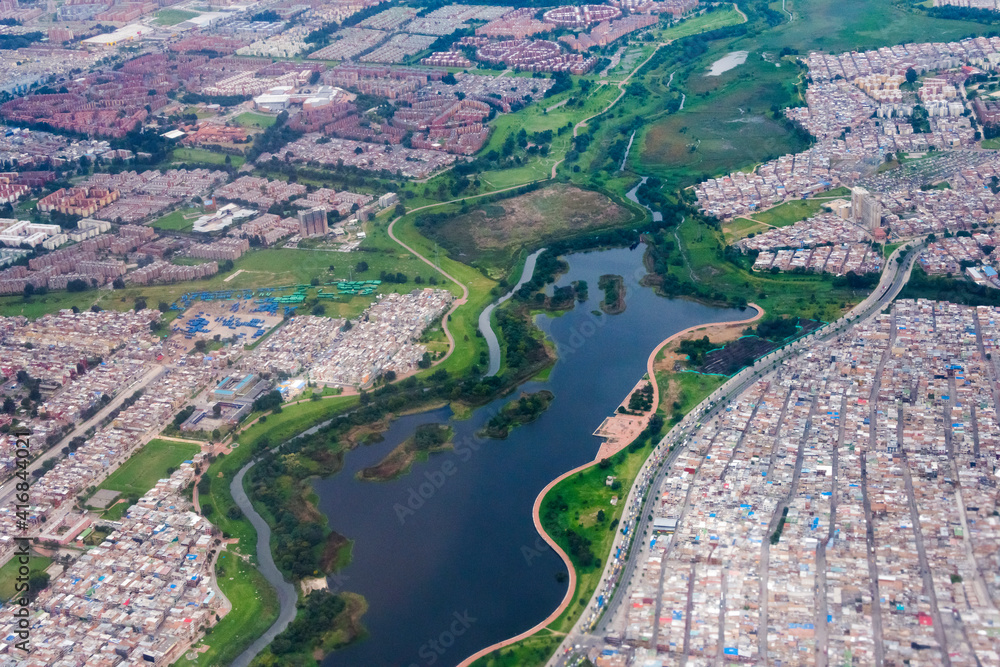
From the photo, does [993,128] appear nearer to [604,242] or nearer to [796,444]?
[604,242]

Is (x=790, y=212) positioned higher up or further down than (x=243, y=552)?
higher up

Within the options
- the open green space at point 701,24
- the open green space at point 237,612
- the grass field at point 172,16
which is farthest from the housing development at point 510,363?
the grass field at point 172,16

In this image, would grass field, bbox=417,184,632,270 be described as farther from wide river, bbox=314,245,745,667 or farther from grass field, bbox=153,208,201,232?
grass field, bbox=153,208,201,232

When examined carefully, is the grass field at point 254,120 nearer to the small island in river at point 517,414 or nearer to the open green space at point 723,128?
the open green space at point 723,128

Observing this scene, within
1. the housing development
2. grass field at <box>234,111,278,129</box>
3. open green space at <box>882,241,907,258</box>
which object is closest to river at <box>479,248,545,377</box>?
the housing development

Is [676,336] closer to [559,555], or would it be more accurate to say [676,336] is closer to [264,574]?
[559,555]

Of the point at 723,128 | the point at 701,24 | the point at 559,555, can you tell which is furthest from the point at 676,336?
the point at 701,24
